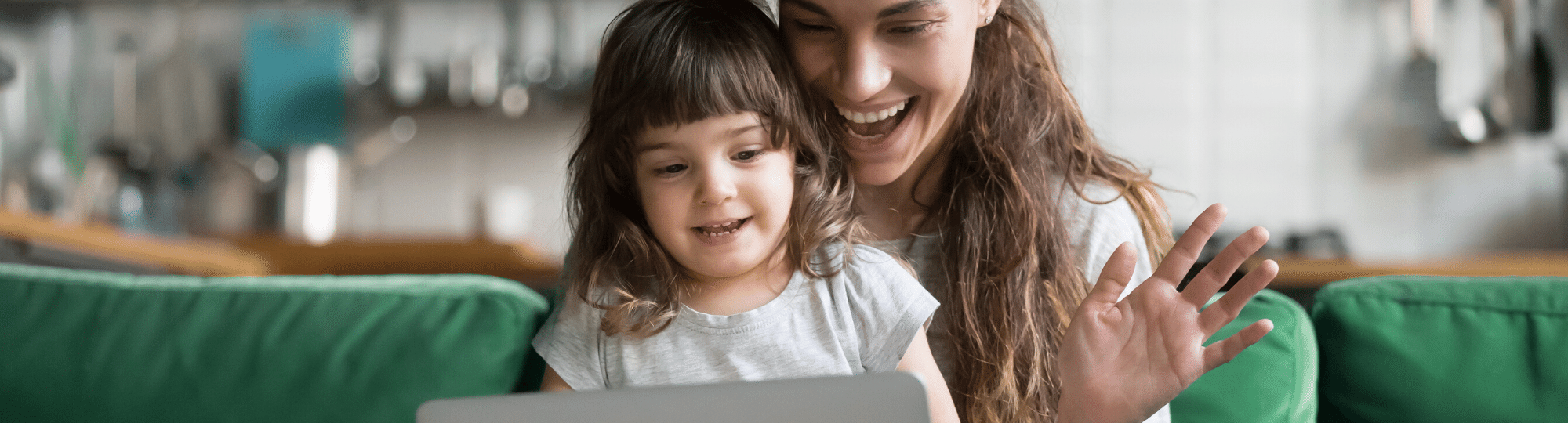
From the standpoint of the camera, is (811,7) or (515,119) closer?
(811,7)

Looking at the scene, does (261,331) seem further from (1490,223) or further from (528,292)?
(1490,223)

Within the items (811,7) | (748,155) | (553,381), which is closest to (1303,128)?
(811,7)

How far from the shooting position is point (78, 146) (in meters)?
3.71

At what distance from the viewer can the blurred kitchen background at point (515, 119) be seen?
3.25m

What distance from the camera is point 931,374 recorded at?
41.3 inches

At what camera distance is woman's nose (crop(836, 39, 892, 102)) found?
1.15 meters

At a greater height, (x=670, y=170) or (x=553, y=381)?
(x=670, y=170)

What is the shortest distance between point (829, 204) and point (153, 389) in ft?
2.53

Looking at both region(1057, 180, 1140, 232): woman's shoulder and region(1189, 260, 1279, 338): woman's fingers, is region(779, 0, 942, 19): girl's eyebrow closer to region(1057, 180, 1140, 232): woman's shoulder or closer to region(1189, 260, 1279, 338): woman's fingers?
region(1057, 180, 1140, 232): woman's shoulder

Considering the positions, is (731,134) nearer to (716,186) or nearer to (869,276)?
(716,186)

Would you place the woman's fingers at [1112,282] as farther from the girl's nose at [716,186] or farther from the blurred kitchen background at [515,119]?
the blurred kitchen background at [515,119]

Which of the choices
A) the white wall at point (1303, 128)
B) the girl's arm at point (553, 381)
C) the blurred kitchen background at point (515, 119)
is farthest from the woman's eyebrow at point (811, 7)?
the white wall at point (1303, 128)

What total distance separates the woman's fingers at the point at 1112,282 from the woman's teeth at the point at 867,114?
1.19 ft

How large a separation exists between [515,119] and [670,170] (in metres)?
2.77
